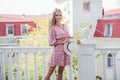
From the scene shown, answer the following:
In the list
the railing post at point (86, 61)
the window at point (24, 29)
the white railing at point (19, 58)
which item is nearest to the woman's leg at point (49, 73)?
the white railing at point (19, 58)

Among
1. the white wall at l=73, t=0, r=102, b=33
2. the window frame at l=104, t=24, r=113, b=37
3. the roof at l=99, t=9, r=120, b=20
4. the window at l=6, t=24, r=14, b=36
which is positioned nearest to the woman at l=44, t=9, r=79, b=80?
the roof at l=99, t=9, r=120, b=20

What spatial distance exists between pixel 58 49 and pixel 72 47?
35 cm

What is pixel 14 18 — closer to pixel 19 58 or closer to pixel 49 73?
pixel 19 58

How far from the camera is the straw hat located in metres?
3.36

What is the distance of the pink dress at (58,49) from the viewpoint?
3662mm

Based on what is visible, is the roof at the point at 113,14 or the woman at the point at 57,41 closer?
the woman at the point at 57,41

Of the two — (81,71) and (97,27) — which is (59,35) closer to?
(81,71)

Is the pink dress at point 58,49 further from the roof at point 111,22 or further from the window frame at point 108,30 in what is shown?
the window frame at point 108,30

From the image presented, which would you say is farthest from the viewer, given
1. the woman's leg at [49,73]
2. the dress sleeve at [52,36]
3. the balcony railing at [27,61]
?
the balcony railing at [27,61]

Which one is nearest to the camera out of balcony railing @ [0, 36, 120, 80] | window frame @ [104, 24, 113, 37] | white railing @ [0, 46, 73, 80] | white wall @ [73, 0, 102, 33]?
balcony railing @ [0, 36, 120, 80]

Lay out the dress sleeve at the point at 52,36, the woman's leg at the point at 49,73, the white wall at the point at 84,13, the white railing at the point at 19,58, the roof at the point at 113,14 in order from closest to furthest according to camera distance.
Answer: the dress sleeve at the point at 52,36
the woman's leg at the point at 49,73
the white railing at the point at 19,58
the roof at the point at 113,14
the white wall at the point at 84,13

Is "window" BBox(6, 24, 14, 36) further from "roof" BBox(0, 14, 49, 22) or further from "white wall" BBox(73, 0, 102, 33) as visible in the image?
Result: "white wall" BBox(73, 0, 102, 33)

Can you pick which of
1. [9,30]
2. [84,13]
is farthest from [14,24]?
[84,13]

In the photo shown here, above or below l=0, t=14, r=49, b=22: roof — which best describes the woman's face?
below
